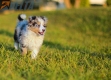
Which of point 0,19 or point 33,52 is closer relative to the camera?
point 33,52

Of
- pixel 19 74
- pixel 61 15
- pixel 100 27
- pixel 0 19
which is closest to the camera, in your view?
pixel 19 74

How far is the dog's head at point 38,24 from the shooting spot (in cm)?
693

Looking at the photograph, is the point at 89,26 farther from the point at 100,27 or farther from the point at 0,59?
the point at 0,59

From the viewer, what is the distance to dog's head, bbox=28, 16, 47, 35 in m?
6.93

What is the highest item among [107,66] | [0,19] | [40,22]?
[40,22]

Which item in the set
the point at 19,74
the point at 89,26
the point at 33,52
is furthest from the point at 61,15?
the point at 19,74

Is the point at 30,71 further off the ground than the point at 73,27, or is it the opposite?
the point at 30,71

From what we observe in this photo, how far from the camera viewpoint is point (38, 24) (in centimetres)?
698

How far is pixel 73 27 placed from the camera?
21438 mm

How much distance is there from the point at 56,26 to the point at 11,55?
15206mm

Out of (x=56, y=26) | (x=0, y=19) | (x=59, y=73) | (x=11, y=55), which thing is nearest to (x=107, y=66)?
(x=59, y=73)

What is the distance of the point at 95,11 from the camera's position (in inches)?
925

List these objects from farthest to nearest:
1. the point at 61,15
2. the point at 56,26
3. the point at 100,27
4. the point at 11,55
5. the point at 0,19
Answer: the point at 0,19 → the point at 61,15 → the point at 56,26 → the point at 100,27 → the point at 11,55

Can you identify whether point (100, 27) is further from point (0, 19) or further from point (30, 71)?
point (30, 71)
